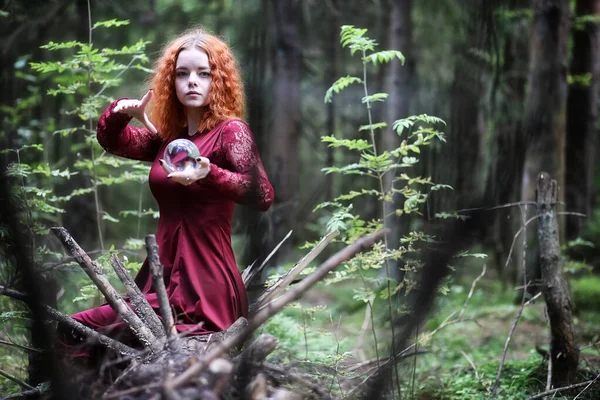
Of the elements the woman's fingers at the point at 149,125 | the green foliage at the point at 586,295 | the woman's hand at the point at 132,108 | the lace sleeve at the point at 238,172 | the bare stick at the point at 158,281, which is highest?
the woman's hand at the point at 132,108

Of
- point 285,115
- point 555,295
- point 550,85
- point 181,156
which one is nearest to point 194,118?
point 181,156

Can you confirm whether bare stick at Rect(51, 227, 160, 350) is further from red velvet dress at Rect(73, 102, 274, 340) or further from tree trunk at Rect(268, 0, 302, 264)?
tree trunk at Rect(268, 0, 302, 264)

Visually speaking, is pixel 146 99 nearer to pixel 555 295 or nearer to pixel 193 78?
pixel 193 78

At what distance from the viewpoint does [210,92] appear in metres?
3.08

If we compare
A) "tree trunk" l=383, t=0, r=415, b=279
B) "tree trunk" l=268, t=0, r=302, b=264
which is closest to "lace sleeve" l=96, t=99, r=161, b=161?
"tree trunk" l=268, t=0, r=302, b=264

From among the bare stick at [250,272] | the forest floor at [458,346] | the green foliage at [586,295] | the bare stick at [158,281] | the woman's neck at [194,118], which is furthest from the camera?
the green foliage at [586,295]

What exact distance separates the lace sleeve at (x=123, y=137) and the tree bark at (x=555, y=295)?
263cm

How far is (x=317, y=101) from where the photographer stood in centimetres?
1357

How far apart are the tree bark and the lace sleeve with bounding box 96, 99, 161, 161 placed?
2629 millimetres

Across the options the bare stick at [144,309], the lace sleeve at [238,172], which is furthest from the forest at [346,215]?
the lace sleeve at [238,172]

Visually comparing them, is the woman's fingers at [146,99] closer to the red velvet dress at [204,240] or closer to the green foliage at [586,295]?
the red velvet dress at [204,240]

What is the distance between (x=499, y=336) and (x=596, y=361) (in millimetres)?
1718

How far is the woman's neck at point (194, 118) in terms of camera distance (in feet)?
10.3

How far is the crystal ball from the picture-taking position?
2.67 meters
